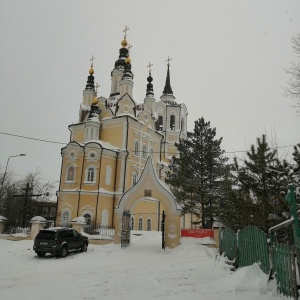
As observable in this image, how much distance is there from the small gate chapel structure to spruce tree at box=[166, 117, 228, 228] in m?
3.75

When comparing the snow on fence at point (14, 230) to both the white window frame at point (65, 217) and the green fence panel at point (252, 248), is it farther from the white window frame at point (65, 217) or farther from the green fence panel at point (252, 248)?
the green fence panel at point (252, 248)

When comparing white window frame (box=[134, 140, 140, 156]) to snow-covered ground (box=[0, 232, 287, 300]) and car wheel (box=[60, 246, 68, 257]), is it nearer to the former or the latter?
car wheel (box=[60, 246, 68, 257])

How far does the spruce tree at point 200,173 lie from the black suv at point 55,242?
12271 millimetres

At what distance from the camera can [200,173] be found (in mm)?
27953

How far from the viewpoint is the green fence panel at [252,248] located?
310 inches

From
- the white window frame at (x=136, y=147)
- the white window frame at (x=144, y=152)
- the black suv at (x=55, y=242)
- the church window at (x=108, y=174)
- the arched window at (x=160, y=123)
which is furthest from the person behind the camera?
the arched window at (x=160, y=123)

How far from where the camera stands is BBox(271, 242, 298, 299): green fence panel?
5.97 metres

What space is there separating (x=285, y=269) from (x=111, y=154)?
31.2 metres

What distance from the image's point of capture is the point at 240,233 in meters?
10.3

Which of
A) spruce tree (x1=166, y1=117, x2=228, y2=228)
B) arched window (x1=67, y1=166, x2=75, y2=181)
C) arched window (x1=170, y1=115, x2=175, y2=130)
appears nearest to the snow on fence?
arched window (x1=67, y1=166, x2=75, y2=181)

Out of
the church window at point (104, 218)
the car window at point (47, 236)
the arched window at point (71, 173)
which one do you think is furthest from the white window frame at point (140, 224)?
the car window at point (47, 236)

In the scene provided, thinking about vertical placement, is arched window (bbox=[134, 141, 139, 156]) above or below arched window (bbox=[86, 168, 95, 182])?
above

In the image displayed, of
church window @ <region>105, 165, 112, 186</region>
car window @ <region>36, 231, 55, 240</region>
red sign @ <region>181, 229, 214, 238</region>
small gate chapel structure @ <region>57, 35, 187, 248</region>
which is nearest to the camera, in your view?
car window @ <region>36, 231, 55, 240</region>

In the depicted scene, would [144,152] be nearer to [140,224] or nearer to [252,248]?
[140,224]
